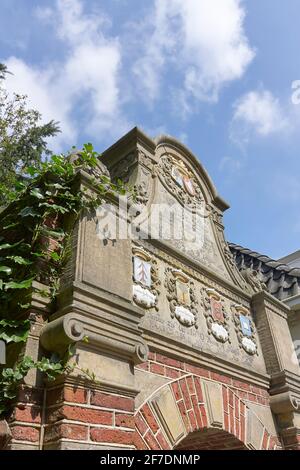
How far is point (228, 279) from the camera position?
5516 millimetres

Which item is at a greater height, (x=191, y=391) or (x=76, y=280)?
(x=76, y=280)

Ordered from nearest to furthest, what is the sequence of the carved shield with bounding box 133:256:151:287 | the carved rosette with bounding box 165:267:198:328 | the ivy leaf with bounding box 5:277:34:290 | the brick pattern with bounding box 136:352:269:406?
1. the ivy leaf with bounding box 5:277:34:290
2. the brick pattern with bounding box 136:352:269:406
3. the carved shield with bounding box 133:256:151:287
4. the carved rosette with bounding box 165:267:198:328

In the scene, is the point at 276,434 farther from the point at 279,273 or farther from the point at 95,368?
the point at 279,273

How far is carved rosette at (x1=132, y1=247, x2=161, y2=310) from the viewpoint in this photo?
3.85 metres

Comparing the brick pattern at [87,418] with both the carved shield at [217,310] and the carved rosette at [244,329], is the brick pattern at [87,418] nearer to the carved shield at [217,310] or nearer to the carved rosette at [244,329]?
the carved shield at [217,310]

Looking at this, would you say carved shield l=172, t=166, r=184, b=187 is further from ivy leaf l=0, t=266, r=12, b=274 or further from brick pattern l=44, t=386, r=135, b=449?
brick pattern l=44, t=386, r=135, b=449

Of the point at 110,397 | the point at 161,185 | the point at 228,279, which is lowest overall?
the point at 110,397

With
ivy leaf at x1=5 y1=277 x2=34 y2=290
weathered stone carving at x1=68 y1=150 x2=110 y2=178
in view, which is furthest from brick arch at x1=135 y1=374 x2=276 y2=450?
weathered stone carving at x1=68 y1=150 x2=110 y2=178

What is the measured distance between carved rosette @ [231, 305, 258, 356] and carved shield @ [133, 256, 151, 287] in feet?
5.46

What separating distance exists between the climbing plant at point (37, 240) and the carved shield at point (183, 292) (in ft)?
4.06

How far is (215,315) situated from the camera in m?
4.82

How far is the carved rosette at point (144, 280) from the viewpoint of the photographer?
12.6ft

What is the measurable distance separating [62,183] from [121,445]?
6.65 feet

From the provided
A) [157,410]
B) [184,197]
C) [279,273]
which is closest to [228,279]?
[184,197]
